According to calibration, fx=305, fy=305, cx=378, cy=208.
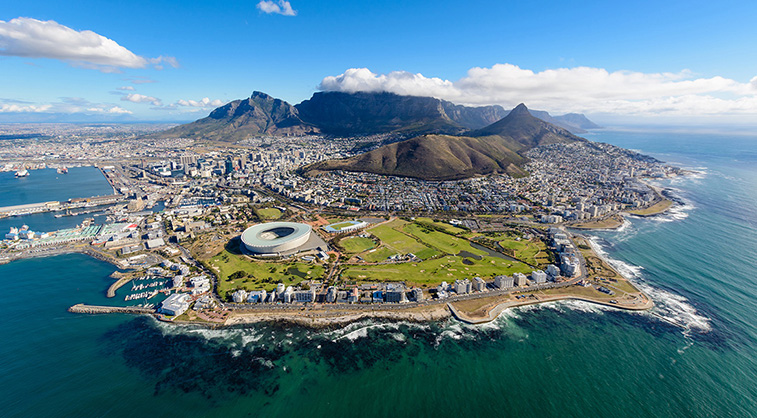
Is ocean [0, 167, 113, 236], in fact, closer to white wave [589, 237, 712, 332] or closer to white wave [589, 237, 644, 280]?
white wave [589, 237, 644, 280]


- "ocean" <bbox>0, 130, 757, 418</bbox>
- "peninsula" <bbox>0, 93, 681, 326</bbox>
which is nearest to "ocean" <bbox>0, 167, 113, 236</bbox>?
"peninsula" <bbox>0, 93, 681, 326</bbox>

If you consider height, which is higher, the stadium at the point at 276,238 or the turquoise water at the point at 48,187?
the turquoise water at the point at 48,187

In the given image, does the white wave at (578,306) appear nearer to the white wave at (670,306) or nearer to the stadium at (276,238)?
the white wave at (670,306)

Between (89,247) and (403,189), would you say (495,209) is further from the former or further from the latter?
(89,247)

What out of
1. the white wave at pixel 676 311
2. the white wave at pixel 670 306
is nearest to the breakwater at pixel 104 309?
the white wave at pixel 670 306

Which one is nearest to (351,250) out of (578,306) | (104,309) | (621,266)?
(104,309)

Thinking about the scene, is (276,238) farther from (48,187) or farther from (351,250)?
(48,187)
